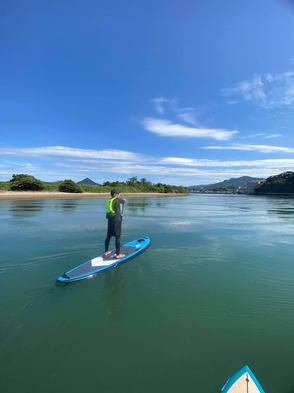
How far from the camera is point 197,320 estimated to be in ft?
15.5

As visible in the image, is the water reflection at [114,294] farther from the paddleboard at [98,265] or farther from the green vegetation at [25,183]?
the green vegetation at [25,183]

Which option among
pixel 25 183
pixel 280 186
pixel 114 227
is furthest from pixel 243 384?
pixel 280 186

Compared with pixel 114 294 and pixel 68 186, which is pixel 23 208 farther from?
pixel 68 186

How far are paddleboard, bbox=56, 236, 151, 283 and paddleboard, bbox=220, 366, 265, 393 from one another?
14.8 feet

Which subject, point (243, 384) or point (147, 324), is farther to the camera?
point (147, 324)

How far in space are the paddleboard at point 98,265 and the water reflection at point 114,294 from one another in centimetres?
26

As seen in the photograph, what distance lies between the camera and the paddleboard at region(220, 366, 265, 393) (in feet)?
8.94

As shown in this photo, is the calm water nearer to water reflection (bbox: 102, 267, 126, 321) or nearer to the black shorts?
water reflection (bbox: 102, 267, 126, 321)

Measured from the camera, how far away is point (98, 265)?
7207 millimetres

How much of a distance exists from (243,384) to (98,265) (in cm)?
512

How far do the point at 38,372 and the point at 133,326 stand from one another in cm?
170

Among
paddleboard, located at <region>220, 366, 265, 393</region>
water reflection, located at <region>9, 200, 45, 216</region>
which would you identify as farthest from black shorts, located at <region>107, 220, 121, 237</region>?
water reflection, located at <region>9, 200, 45, 216</region>

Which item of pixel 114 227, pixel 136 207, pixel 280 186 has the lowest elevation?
pixel 136 207

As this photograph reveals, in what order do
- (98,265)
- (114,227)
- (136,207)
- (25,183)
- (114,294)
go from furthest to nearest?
(25,183)
(136,207)
(114,227)
(98,265)
(114,294)
